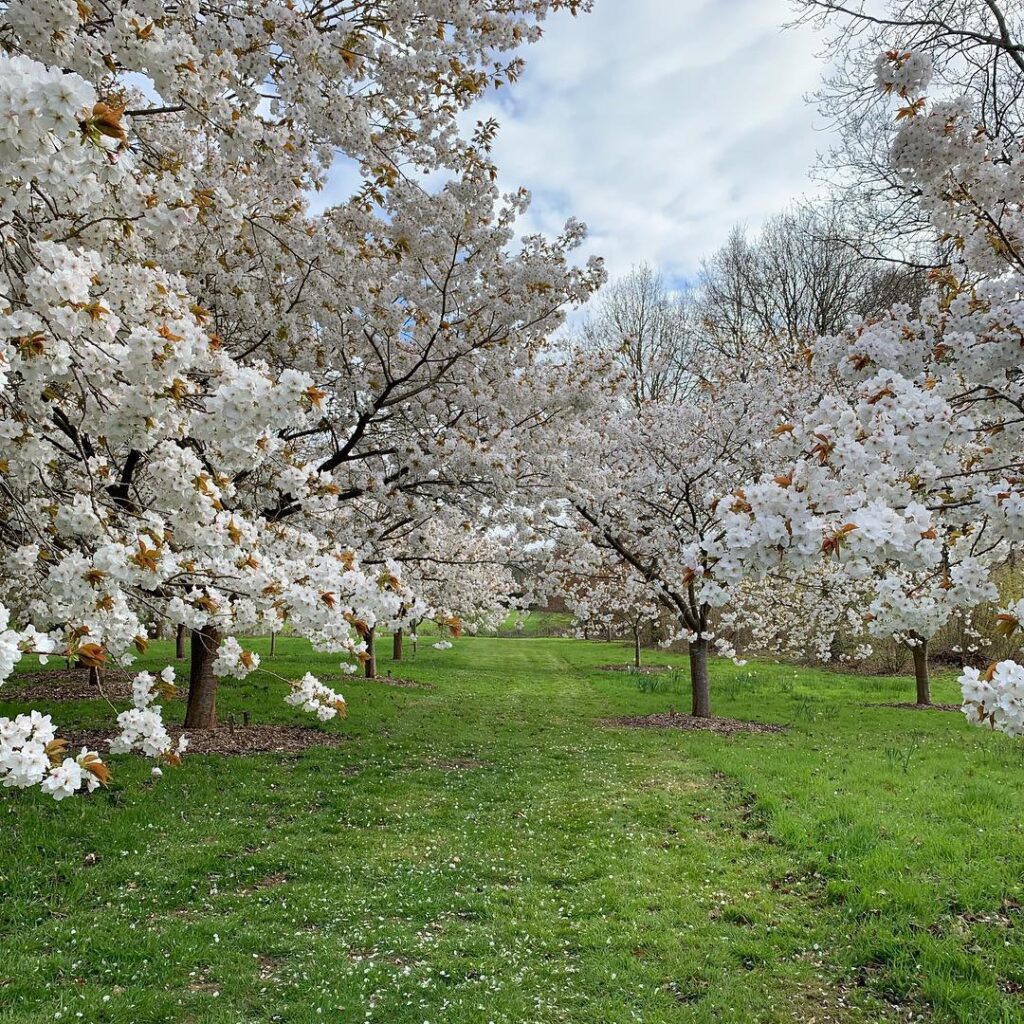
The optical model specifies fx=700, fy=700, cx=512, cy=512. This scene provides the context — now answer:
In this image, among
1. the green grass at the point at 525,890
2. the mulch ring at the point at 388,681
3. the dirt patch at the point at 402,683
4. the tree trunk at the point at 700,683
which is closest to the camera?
the green grass at the point at 525,890

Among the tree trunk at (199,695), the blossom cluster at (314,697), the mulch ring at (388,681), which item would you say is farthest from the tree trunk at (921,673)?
the blossom cluster at (314,697)

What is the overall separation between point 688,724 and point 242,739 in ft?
25.0

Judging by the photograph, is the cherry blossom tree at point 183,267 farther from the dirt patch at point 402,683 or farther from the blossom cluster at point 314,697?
the dirt patch at point 402,683

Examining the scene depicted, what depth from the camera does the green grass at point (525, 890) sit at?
13.4 ft

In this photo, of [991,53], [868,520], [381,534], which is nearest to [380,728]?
[381,534]

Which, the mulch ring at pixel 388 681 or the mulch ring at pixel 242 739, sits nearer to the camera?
the mulch ring at pixel 242 739

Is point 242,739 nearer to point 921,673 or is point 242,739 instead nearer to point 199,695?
point 199,695

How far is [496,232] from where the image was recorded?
776 cm

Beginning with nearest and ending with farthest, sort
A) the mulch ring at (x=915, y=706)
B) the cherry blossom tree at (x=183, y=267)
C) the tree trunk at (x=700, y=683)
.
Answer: the cherry blossom tree at (x=183, y=267) → the tree trunk at (x=700, y=683) → the mulch ring at (x=915, y=706)

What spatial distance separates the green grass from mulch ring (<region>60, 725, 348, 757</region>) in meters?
0.53

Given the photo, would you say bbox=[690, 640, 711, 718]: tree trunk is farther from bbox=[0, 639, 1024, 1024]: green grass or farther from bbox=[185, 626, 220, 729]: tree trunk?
bbox=[185, 626, 220, 729]: tree trunk

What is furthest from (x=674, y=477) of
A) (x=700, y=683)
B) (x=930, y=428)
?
(x=930, y=428)

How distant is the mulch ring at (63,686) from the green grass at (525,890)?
5.90m

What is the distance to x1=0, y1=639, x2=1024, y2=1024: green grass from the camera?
4.09 m
